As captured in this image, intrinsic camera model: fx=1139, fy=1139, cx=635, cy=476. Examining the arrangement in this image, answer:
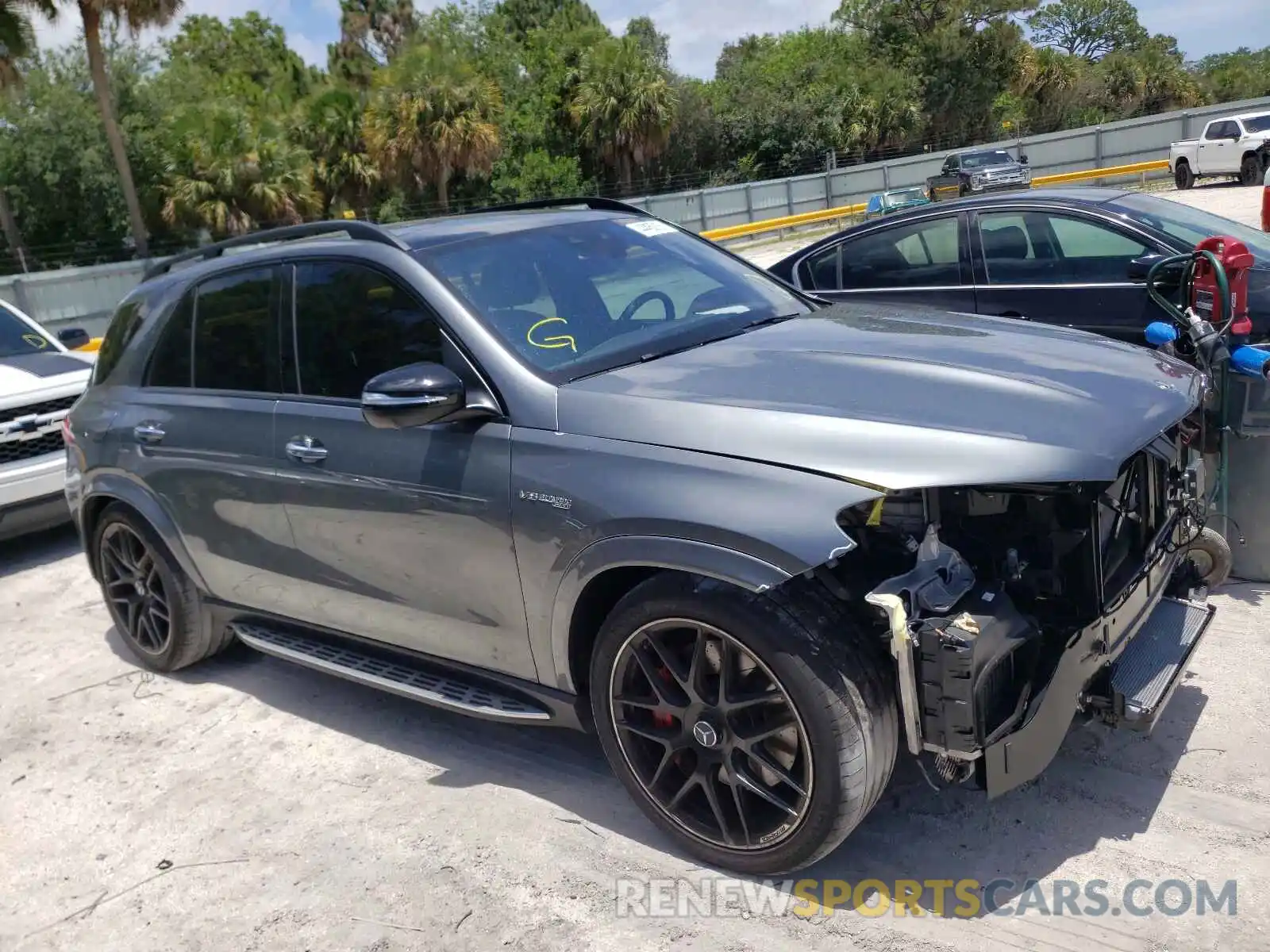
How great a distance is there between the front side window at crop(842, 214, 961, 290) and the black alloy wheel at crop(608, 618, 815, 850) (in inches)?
172

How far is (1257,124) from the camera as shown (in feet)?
88.1

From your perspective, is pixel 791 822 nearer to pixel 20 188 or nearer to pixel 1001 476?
→ pixel 1001 476

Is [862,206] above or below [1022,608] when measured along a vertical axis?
above

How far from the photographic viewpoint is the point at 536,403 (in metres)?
3.38

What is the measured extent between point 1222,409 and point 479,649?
303cm

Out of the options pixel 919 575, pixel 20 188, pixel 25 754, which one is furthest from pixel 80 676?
pixel 20 188

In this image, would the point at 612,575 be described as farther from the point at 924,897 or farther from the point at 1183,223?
the point at 1183,223

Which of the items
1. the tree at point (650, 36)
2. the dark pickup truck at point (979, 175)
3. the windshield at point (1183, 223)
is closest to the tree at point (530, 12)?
the tree at point (650, 36)

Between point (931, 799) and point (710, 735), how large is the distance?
2.86 ft

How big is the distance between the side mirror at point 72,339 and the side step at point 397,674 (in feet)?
15.9

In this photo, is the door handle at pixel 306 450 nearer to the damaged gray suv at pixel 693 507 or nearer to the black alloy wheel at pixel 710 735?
the damaged gray suv at pixel 693 507

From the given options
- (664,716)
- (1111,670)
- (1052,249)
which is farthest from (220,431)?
(1052,249)

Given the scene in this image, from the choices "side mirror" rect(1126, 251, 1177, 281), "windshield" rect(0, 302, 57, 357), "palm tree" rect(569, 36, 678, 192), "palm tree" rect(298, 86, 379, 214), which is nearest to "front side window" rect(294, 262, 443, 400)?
"side mirror" rect(1126, 251, 1177, 281)

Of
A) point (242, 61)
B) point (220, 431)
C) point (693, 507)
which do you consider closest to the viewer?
point (693, 507)
